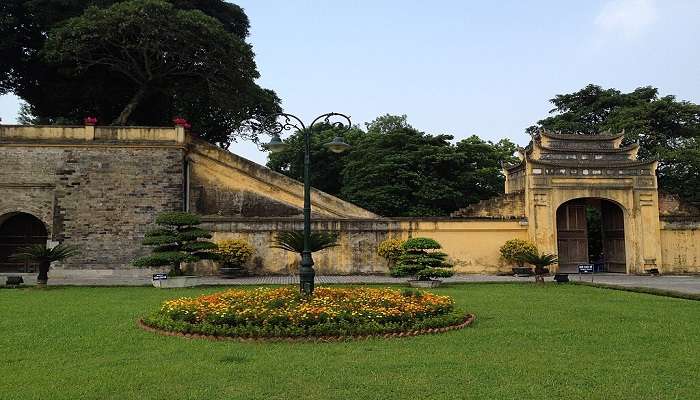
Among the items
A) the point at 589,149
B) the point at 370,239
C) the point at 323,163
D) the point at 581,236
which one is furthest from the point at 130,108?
the point at 581,236

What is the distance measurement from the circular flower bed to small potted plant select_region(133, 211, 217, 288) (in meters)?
6.72

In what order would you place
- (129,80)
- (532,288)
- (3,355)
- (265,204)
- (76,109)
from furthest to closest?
(76,109), (129,80), (265,204), (532,288), (3,355)

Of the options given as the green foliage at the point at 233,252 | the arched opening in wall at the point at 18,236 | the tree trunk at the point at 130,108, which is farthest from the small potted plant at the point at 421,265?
the tree trunk at the point at 130,108

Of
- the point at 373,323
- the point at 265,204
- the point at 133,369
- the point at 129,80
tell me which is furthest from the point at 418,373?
the point at 129,80

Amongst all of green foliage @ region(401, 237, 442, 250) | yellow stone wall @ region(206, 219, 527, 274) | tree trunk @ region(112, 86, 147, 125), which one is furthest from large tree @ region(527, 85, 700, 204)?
tree trunk @ region(112, 86, 147, 125)

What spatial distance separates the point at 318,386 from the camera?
Result: 5.56 metres

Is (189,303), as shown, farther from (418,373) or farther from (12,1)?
(12,1)

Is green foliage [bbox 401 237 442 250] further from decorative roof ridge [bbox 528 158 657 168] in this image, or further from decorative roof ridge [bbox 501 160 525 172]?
decorative roof ridge [bbox 501 160 525 172]

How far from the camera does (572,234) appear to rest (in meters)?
24.5

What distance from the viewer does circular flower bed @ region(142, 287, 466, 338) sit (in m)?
8.18

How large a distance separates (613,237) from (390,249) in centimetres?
1020

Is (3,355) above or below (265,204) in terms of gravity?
below

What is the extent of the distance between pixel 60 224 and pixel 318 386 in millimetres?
19634

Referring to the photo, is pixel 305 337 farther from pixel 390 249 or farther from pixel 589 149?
pixel 589 149
